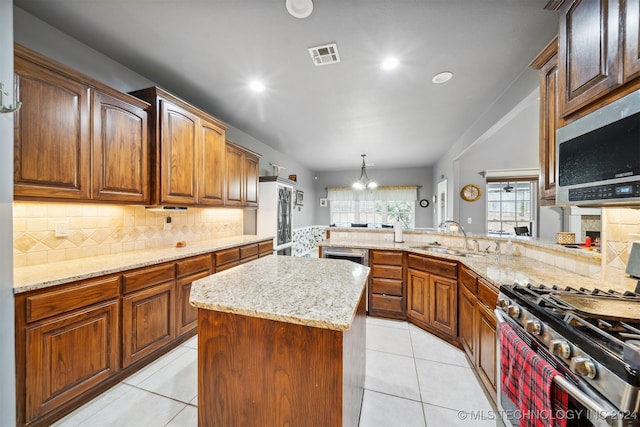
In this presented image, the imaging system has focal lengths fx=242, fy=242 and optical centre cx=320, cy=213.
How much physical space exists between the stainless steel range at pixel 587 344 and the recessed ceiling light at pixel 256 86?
2802mm

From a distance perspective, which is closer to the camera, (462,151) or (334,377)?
(334,377)

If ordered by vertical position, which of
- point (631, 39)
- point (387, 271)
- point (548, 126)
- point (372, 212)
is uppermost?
point (631, 39)

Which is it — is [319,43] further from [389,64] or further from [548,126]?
[548,126]

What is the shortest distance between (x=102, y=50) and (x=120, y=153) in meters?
0.92

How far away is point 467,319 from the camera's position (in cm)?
207

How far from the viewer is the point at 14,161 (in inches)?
56.8

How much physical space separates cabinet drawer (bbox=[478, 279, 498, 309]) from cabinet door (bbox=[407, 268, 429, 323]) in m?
0.83

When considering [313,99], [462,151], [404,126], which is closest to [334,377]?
[313,99]

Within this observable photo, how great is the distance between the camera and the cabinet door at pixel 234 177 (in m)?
3.38

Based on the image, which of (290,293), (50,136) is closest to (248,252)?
(50,136)

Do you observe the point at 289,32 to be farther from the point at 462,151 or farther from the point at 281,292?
the point at 462,151

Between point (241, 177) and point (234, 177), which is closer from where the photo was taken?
point (234, 177)

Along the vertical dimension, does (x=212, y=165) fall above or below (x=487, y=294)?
above

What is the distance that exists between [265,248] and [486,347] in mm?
2937
